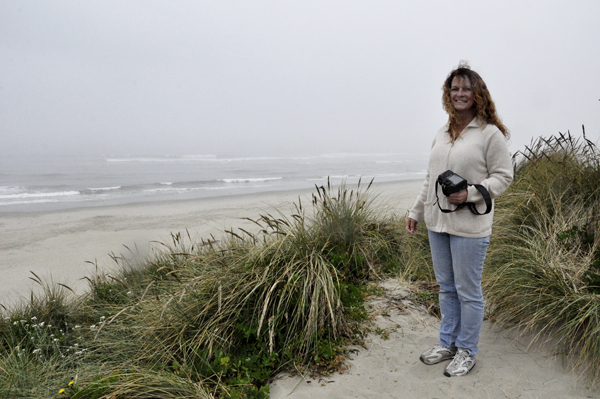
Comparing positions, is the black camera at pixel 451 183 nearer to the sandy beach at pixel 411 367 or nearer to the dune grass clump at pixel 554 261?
the dune grass clump at pixel 554 261

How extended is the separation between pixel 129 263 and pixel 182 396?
3.04 meters

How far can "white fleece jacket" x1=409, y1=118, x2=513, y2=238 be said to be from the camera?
8.38 ft

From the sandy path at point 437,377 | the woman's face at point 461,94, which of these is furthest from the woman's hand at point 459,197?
the sandy path at point 437,377

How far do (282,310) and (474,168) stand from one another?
185cm

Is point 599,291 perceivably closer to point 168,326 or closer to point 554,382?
point 554,382

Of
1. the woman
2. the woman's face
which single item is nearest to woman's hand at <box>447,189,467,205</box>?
the woman

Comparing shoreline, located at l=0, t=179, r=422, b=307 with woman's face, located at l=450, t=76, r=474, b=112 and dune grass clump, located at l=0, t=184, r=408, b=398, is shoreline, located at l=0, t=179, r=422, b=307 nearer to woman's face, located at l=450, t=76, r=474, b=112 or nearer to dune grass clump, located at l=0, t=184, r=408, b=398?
dune grass clump, located at l=0, t=184, r=408, b=398

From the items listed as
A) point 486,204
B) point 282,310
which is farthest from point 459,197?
point 282,310

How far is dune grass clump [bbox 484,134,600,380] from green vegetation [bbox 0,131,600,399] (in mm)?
14

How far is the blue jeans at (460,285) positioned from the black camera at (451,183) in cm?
36

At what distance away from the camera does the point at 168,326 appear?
3299 mm

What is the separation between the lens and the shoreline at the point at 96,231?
254 inches

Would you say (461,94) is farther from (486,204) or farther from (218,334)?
(218,334)

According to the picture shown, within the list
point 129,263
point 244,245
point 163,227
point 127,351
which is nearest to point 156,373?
point 127,351
